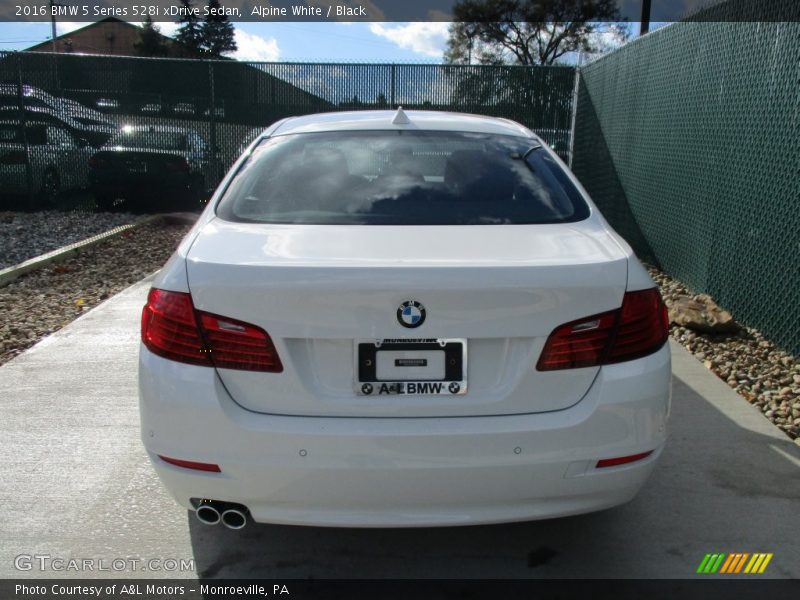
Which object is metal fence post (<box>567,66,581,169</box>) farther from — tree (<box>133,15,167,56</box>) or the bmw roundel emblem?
tree (<box>133,15,167,56</box>)

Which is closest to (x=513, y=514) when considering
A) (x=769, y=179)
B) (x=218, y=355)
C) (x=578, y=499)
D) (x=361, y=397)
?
(x=578, y=499)

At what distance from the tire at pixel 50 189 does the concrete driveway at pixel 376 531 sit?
8.70 m

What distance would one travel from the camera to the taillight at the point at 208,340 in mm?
2301

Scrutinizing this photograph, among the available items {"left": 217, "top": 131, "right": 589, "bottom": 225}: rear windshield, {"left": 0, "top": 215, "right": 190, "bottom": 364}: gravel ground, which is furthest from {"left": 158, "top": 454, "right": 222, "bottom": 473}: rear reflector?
{"left": 0, "top": 215, "right": 190, "bottom": 364}: gravel ground

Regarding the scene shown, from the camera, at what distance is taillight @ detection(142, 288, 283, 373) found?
2.30m

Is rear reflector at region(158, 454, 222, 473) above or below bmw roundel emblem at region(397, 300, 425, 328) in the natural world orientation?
below

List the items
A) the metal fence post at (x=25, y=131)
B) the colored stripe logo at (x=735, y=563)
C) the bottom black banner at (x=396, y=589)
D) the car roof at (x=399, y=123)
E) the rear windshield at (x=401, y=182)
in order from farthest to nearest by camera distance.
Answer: the metal fence post at (x=25, y=131) < the car roof at (x=399, y=123) < the rear windshield at (x=401, y=182) < the colored stripe logo at (x=735, y=563) < the bottom black banner at (x=396, y=589)

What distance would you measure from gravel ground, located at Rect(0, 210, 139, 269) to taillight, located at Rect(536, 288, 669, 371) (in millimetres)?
7444

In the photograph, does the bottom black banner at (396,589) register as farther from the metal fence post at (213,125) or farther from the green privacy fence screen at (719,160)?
the metal fence post at (213,125)

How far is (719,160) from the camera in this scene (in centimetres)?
611

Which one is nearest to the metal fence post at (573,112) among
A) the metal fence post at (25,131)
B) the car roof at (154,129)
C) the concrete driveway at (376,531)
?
the car roof at (154,129)

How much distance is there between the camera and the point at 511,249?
2.52 m

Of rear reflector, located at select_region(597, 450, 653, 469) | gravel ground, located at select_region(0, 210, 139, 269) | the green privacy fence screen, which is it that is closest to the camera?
rear reflector, located at select_region(597, 450, 653, 469)

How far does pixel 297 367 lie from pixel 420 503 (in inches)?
22.8
